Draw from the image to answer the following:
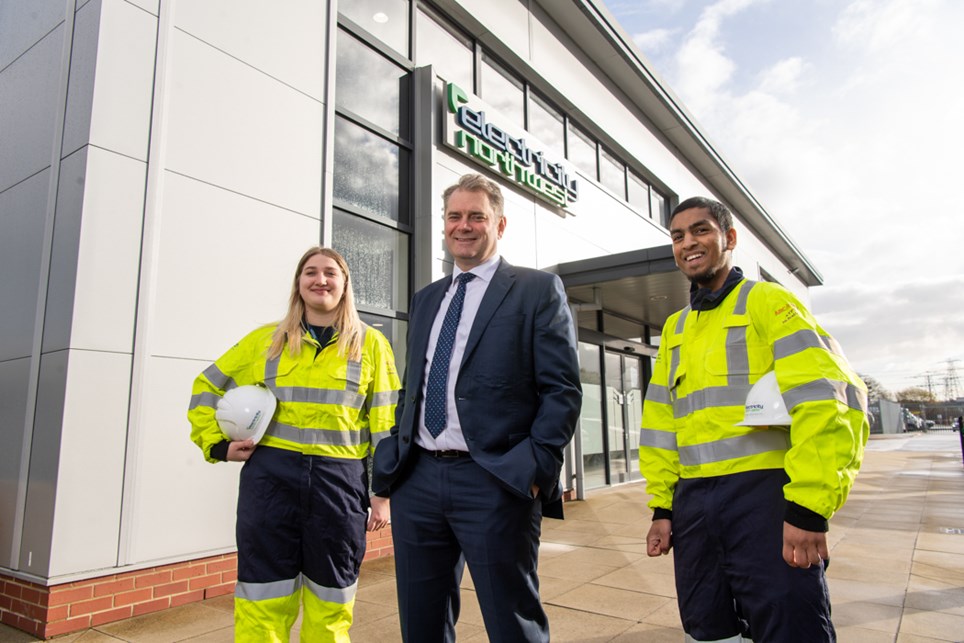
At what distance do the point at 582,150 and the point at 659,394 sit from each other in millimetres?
9917

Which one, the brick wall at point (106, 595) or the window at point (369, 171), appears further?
the window at point (369, 171)

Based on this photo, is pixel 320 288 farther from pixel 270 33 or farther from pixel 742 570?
pixel 270 33

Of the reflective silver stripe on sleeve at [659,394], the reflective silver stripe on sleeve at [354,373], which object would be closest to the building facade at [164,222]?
the reflective silver stripe on sleeve at [354,373]

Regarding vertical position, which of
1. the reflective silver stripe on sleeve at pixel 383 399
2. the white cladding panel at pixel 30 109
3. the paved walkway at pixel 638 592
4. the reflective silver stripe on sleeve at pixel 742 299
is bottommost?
the paved walkway at pixel 638 592

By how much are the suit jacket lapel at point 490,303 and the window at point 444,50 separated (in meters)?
6.16

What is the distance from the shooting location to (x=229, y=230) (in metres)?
5.21

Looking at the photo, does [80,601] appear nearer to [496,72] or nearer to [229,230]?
[229,230]

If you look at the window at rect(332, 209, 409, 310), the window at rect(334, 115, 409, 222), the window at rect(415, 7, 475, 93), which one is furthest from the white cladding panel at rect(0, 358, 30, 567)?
the window at rect(415, 7, 475, 93)

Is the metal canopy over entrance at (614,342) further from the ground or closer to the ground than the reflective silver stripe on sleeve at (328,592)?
further from the ground

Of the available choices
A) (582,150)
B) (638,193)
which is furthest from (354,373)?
(638,193)

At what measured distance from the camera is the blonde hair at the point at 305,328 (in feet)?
9.89

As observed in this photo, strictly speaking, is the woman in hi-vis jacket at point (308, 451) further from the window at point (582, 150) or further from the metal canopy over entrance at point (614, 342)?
the window at point (582, 150)

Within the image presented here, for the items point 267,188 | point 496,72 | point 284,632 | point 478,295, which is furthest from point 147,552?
point 496,72

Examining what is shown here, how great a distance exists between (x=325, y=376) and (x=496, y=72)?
7760 mm
